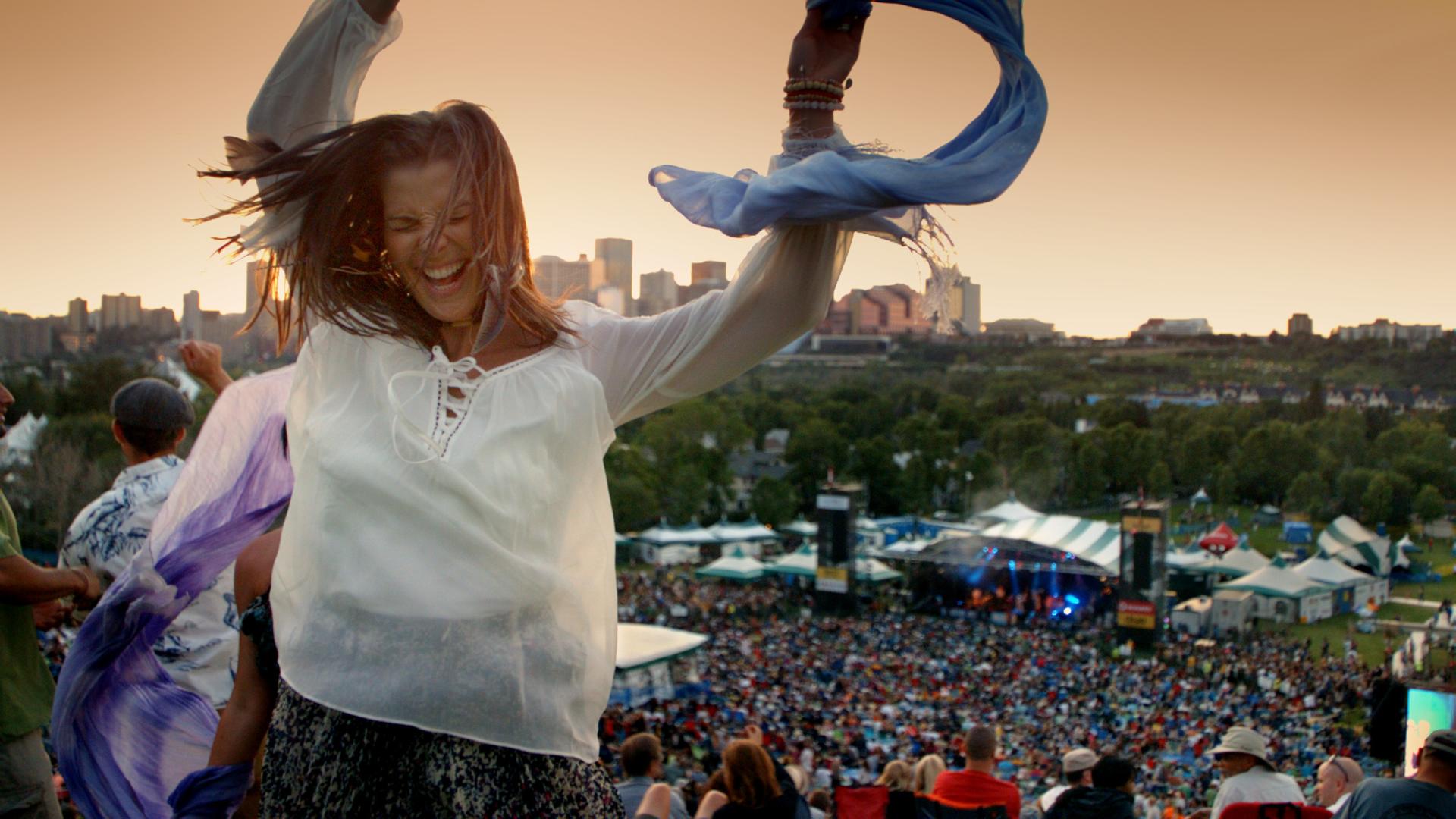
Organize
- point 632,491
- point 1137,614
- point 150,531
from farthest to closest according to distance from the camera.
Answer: point 632,491, point 1137,614, point 150,531

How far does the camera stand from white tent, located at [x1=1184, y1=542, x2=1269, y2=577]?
24797 mm

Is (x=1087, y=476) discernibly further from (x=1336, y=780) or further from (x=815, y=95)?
(x=815, y=95)

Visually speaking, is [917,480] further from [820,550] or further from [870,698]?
[870,698]

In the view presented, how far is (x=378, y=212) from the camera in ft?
4.04

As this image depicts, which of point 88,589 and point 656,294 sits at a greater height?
point 656,294

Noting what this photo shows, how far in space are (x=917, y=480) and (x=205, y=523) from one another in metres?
39.7

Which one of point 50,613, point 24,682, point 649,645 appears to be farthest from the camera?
point 649,645

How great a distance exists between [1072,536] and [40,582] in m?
25.5

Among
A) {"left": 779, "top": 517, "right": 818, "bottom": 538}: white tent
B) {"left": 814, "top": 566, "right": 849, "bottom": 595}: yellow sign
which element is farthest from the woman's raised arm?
{"left": 779, "top": 517, "right": 818, "bottom": 538}: white tent

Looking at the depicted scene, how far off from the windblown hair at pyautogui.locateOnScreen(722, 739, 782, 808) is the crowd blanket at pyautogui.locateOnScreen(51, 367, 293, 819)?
2159 millimetres

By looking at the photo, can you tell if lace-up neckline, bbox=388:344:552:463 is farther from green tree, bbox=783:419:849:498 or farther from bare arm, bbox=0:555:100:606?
green tree, bbox=783:419:849:498

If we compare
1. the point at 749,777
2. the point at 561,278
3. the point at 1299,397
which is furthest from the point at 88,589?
the point at 1299,397

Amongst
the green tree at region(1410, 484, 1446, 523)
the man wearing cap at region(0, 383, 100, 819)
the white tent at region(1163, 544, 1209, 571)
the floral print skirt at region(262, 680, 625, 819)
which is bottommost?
the white tent at region(1163, 544, 1209, 571)

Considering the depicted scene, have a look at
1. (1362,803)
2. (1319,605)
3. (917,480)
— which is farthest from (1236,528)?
(1362,803)
